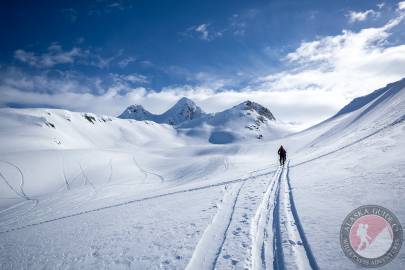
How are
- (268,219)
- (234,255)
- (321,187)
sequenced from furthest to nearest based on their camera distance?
(321,187)
(268,219)
(234,255)

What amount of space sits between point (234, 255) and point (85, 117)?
19910cm

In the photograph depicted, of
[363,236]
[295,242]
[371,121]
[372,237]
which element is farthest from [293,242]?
[371,121]

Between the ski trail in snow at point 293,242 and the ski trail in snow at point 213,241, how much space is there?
175 cm

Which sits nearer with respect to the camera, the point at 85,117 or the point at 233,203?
the point at 233,203

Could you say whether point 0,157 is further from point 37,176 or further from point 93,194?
point 93,194

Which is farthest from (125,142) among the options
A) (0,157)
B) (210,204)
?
(210,204)

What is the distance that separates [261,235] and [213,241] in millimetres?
1443

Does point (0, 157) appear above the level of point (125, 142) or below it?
below

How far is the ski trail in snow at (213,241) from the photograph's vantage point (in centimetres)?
680

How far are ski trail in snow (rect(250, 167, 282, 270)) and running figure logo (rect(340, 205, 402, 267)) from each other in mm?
1849

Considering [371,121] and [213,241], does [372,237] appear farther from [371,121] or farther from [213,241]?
[371,121]

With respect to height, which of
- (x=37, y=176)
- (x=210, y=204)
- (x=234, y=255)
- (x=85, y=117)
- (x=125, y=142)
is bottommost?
(x=234, y=255)

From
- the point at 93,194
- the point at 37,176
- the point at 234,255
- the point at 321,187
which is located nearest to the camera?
the point at 234,255

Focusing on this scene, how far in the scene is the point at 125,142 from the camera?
177625 mm
